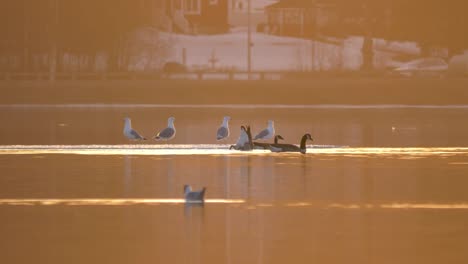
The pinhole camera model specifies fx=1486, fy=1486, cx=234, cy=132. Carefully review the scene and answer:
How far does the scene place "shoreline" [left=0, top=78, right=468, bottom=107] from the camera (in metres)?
66.7

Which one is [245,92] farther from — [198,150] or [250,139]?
[250,139]

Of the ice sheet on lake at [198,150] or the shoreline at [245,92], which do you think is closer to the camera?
the ice sheet on lake at [198,150]

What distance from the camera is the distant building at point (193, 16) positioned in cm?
8462

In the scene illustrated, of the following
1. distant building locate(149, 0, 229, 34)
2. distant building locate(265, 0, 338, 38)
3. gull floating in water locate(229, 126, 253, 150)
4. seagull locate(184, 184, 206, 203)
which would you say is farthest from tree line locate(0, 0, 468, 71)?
seagull locate(184, 184, 206, 203)

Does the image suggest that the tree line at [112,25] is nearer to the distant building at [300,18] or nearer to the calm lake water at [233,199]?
the distant building at [300,18]

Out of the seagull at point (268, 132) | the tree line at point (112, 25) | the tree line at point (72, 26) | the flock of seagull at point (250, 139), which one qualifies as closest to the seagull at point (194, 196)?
the flock of seagull at point (250, 139)

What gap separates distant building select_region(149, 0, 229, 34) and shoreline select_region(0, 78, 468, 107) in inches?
352

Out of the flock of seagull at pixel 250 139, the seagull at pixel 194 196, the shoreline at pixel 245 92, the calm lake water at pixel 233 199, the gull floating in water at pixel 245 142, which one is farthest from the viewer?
the shoreline at pixel 245 92

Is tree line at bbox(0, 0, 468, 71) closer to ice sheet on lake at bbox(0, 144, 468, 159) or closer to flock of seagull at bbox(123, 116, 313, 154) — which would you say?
flock of seagull at bbox(123, 116, 313, 154)

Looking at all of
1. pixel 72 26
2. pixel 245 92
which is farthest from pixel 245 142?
pixel 72 26

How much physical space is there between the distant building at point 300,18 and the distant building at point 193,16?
2792 millimetres

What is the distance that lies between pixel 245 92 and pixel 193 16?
634 inches

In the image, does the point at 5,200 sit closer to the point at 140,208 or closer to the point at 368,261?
the point at 140,208

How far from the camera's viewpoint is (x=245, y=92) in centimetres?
6988
